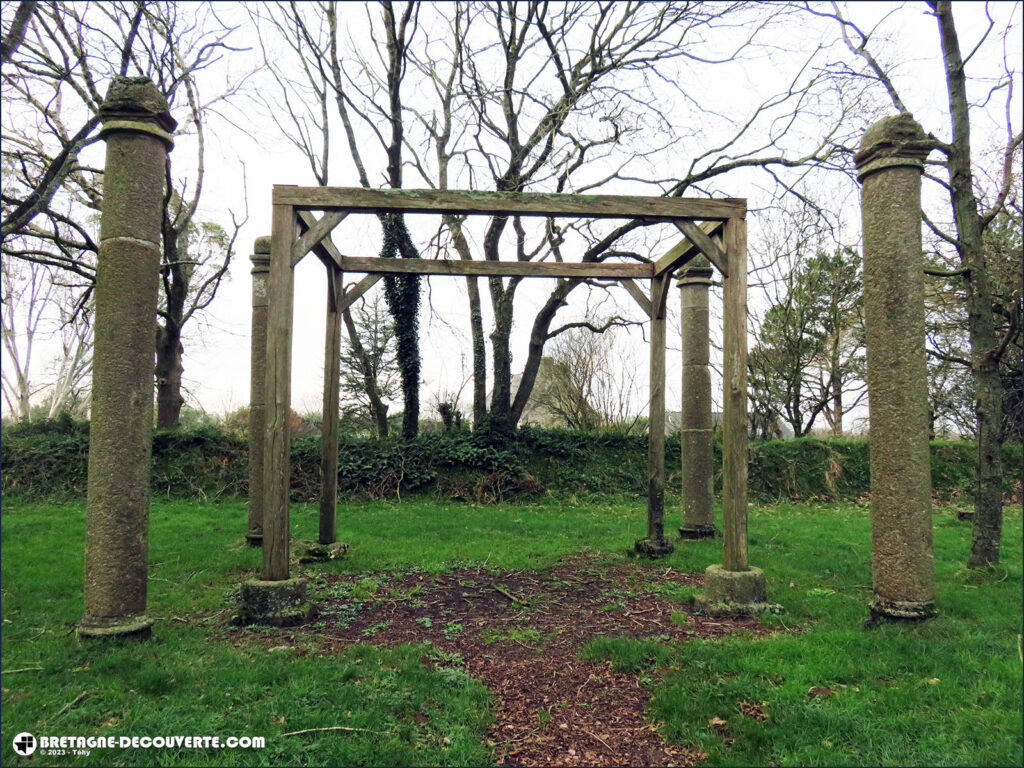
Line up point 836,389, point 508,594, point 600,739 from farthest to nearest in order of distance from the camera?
point 836,389
point 508,594
point 600,739

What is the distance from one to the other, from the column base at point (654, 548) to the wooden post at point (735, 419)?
223cm

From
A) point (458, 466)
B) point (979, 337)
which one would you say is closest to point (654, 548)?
point (979, 337)

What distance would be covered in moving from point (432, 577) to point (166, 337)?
42.1ft

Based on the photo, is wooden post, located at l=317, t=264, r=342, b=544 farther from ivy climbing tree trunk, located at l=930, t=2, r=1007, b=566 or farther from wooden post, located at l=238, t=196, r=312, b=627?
ivy climbing tree trunk, located at l=930, t=2, r=1007, b=566

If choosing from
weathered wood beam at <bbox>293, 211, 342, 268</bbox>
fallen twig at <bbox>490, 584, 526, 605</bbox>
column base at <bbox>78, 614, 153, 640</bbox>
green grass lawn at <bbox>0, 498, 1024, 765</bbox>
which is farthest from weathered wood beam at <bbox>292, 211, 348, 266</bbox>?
fallen twig at <bbox>490, 584, 526, 605</bbox>

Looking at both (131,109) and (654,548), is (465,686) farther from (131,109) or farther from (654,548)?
(131,109)

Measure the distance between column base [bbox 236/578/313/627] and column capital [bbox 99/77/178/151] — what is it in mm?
3520

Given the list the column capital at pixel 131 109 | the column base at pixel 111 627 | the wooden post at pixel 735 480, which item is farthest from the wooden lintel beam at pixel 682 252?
the column base at pixel 111 627

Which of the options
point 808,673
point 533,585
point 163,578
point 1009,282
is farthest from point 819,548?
point 163,578

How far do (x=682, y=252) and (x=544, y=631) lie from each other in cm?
402

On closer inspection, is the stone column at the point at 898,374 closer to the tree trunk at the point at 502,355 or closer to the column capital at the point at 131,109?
the column capital at the point at 131,109

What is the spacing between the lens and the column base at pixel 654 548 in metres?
7.67

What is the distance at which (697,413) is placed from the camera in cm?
879

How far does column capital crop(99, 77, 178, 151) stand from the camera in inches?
175
